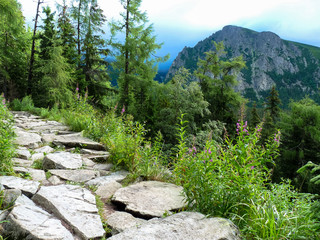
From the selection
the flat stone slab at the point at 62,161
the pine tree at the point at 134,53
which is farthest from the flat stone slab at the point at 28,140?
the pine tree at the point at 134,53

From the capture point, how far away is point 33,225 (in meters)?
2.12

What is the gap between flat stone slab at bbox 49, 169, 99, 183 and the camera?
3.84 m

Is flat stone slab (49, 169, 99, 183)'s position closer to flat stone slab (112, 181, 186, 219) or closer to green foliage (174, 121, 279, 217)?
flat stone slab (112, 181, 186, 219)

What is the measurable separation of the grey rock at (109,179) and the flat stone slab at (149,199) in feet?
1.55

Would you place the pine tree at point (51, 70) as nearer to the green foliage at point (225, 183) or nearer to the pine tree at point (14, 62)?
the pine tree at point (14, 62)

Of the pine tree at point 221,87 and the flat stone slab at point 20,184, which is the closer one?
the flat stone slab at point 20,184

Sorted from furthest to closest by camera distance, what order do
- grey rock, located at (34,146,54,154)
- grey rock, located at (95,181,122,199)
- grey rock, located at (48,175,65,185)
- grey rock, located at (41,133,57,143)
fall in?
grey rock, located at (41,133,57,143) < grey rock, located at (34,146,54,154) < grey rock, located at (48,175,65,185) < grey rock, located at (95,181,122,199)

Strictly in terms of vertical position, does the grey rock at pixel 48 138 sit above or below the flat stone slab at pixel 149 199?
above

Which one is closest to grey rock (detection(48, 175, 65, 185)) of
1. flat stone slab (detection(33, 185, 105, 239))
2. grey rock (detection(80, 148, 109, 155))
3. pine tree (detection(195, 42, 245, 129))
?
flat stone slab (detection(33, 185, 105, 239))

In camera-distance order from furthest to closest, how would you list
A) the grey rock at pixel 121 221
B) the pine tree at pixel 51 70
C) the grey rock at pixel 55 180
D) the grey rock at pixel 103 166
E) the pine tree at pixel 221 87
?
the pine tree at pixel 221 87, the pine tree at pixel 51 70, the grey rock at pixel 103 166, the grey rock at pixel 55 180, the grey rock at pixel 121 221

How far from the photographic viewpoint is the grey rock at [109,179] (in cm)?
376

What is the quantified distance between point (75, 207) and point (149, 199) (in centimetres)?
104

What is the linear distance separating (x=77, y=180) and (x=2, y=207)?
4.71 ft

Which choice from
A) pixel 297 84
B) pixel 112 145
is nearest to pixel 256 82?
pixel 297 84
